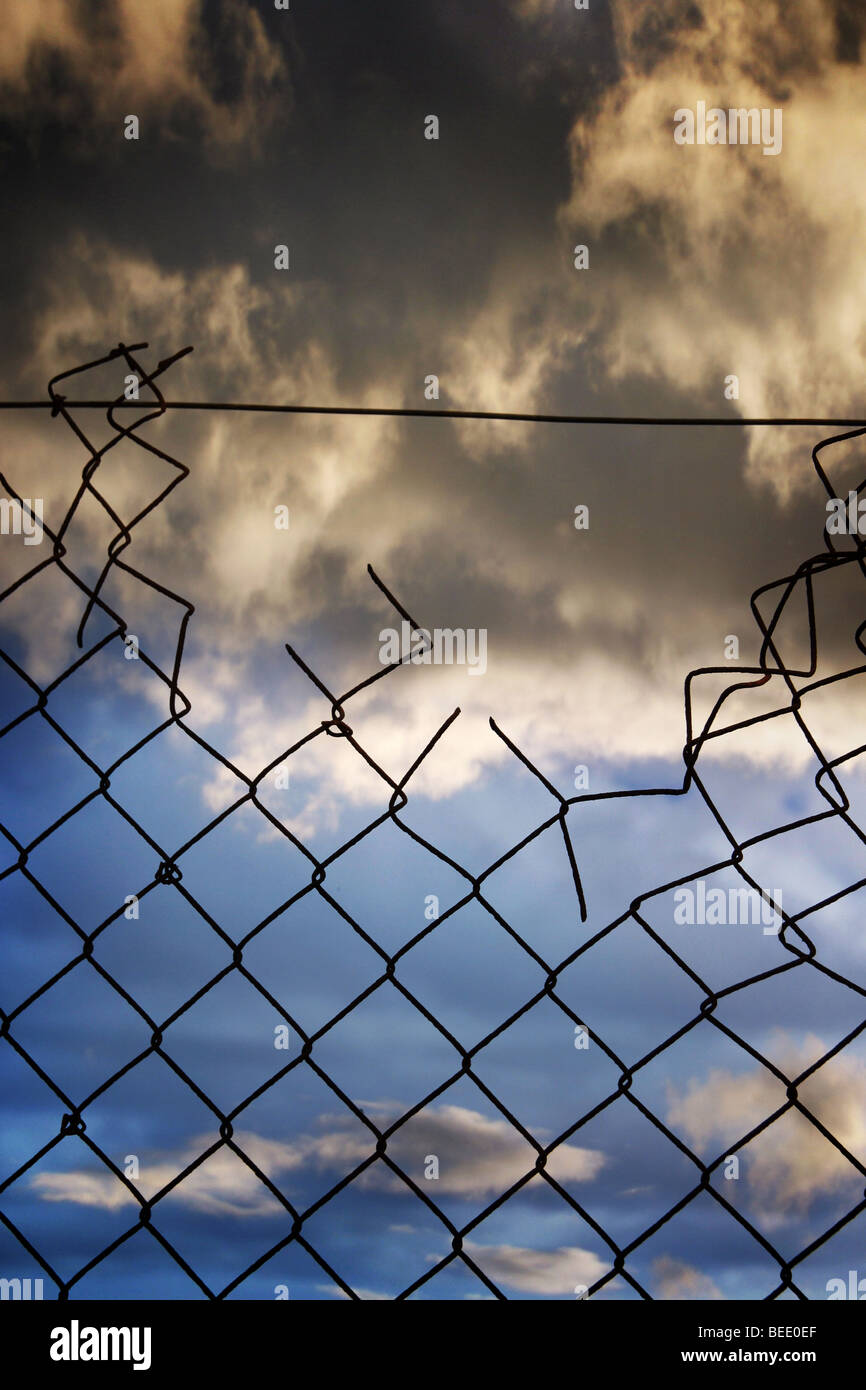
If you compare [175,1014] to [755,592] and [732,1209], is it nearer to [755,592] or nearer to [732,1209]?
[732,1209]

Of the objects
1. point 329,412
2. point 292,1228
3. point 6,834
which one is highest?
point 329,412

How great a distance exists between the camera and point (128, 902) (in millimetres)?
1635

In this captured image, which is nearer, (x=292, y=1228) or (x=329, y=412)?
(x=292, y=1228)

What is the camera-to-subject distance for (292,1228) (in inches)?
57.6

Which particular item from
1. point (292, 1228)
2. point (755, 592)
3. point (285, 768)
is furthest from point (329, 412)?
point (292, 1228)

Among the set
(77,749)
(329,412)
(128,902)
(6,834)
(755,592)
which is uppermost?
(329,412)
